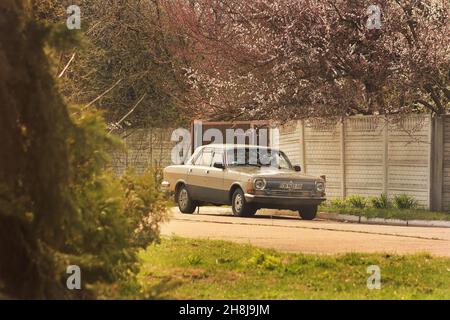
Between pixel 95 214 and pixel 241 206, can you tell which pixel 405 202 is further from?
pixel 95 214

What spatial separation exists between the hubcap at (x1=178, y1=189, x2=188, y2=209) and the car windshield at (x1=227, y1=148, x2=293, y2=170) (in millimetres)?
1804

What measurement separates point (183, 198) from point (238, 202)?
2316mm

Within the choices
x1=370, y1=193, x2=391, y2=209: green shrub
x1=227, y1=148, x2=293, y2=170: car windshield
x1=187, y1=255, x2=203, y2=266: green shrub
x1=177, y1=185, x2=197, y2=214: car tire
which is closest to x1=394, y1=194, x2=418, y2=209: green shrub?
x1=370, y1=193, x2=391, y2=209: green shrub

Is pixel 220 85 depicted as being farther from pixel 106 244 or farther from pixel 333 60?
pixel 106 244

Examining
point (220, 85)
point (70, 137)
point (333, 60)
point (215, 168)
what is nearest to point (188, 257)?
point (70, 137)

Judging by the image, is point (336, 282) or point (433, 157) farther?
point (433, 157)

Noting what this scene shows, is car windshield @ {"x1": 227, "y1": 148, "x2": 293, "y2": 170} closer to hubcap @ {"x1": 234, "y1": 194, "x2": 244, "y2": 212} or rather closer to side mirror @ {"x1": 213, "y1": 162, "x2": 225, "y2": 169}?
side mirror @ {"x1": 213, "y1": 162, "x2": 225, "y2": 169}

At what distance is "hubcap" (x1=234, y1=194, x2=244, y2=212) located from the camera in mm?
25531

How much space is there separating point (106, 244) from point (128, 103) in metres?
32.5

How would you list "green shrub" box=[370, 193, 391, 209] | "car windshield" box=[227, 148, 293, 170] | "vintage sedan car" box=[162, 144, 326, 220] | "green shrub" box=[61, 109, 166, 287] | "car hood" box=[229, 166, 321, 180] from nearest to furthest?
"green shrub" box=[61, 109, 166, 287]
"vintage sedan car" box=[162, 144, 326, 220]
"car hood" box=[229, 166, 321, 180]
"car windshield" box=[227, 148, 293, 170]
"green shrub" box=[370, 193, 391, 209]

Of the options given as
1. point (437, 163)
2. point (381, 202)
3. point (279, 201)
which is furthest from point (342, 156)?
point (279, 201)

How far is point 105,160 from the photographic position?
8.95 m

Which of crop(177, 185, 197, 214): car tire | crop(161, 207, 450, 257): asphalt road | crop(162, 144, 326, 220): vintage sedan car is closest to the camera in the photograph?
crop(161, 207, 450, 257): asphalt road

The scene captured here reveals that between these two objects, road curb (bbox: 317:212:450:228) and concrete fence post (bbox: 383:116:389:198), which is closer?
road curb (bbox: 317:212:450:228)
